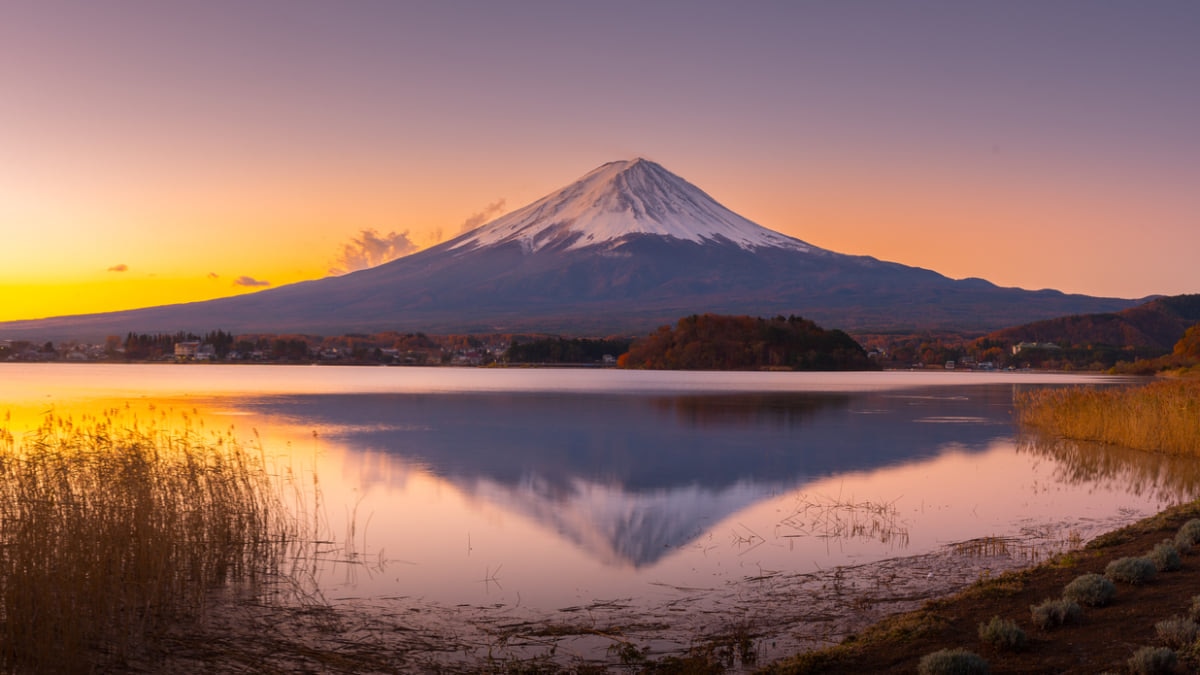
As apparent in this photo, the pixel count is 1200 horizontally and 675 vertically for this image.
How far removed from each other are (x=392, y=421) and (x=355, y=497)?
592 inches

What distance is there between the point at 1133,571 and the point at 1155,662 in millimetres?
2582

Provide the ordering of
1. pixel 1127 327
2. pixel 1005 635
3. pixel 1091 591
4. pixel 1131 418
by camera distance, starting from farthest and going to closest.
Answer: pixel 1127 327 < pixel 1131 418 < pixel 1091 591 < pixel 1005 635

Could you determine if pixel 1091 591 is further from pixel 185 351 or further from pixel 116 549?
pixel 185 351

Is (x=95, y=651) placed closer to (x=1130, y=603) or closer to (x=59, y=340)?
(x=1130, y=603)

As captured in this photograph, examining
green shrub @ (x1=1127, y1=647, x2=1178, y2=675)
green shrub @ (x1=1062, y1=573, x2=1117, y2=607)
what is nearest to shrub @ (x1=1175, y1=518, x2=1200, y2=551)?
green shrub @ (x1=1062, y1=573, x2=1117, y2=607)

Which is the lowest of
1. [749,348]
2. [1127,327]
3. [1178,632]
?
[1178,632]

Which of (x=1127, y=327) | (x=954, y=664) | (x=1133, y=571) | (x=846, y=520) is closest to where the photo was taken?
(x=954, y=664)

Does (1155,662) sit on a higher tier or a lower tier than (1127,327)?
lower

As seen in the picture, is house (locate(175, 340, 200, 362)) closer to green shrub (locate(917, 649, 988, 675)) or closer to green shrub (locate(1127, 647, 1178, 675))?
green shrub (locate(917, 649, 988, 675))

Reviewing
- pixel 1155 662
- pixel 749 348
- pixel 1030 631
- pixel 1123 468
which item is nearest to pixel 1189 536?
pixel 1030 631

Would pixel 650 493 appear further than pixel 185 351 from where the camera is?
No

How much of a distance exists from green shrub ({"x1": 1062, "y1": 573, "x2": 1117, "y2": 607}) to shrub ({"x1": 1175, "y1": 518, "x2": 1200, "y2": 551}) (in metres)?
2.07

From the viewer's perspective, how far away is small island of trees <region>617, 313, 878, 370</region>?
336 ft

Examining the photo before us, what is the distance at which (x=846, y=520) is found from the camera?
1255 centimetres
